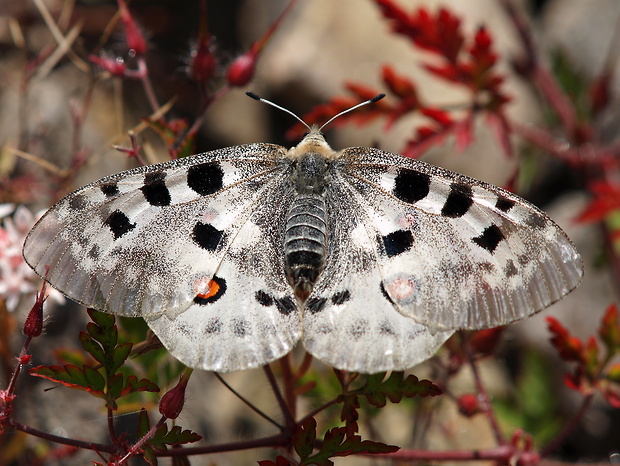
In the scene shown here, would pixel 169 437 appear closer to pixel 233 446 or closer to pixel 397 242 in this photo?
pixel 233 446

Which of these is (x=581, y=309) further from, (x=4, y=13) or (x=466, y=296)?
(x=4, y=13)

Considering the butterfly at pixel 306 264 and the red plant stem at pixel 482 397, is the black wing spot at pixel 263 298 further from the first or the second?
the red plant stem at pixel 482 397

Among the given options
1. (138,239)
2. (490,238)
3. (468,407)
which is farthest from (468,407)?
(138,239)

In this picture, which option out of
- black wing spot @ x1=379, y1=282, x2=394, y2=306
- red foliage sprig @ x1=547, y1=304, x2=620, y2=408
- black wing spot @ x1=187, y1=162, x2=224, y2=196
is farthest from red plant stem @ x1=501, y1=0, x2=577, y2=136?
black wing spot @ x1=187, y1=162, x2=224, y2=196

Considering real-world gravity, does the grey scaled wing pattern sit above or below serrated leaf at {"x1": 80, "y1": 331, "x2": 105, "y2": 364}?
above

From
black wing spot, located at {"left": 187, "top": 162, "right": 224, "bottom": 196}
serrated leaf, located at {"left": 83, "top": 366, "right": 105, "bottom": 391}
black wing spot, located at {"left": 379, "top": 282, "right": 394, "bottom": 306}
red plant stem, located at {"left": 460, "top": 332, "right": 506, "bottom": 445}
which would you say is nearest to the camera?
serrated leaf, located at {"left": 83, "top": 366, "right": 105, "bottom": 391}

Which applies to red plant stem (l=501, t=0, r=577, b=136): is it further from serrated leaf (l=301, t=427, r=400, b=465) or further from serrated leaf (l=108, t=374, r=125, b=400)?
serrated leaf (l=108, t=374, r=125, b=400)
